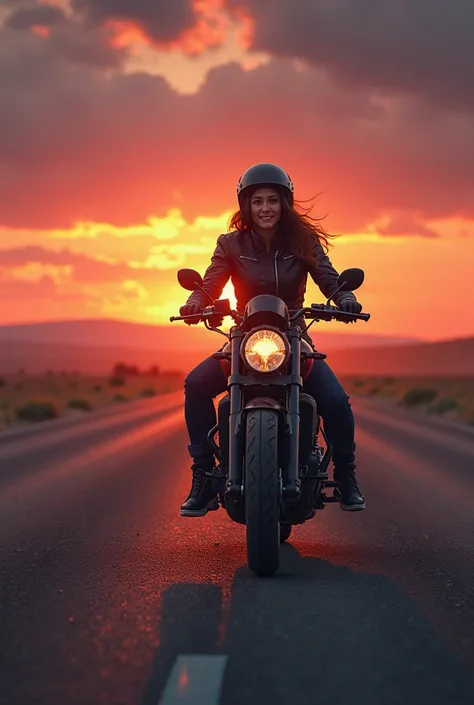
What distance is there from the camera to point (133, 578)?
569 centimetres

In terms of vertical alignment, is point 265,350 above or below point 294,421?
above

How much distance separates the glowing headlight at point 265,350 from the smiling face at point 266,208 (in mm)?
1185

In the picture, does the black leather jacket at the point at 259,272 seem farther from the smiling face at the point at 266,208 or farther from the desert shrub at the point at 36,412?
the desert shrub at the point at 36,412

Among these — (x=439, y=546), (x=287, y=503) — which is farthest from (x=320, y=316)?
(x=439, y=546)

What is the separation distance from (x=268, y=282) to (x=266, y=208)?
1.64ft

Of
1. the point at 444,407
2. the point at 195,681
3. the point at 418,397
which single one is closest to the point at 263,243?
the point at 195,681

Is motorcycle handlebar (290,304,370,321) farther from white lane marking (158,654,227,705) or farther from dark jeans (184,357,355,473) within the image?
white lane marking (158,654,227,705)

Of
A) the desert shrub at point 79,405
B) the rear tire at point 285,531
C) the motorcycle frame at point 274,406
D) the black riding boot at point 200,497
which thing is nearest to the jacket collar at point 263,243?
the motorcycle frame at point 274,406

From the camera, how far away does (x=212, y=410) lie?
22.0 feet

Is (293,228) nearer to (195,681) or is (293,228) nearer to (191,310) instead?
(191,310)

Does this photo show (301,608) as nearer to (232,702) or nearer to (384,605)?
(384,605)

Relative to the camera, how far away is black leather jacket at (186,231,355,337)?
266 inches

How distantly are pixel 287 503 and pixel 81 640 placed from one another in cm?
167

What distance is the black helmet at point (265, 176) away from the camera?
6664 millimetres
